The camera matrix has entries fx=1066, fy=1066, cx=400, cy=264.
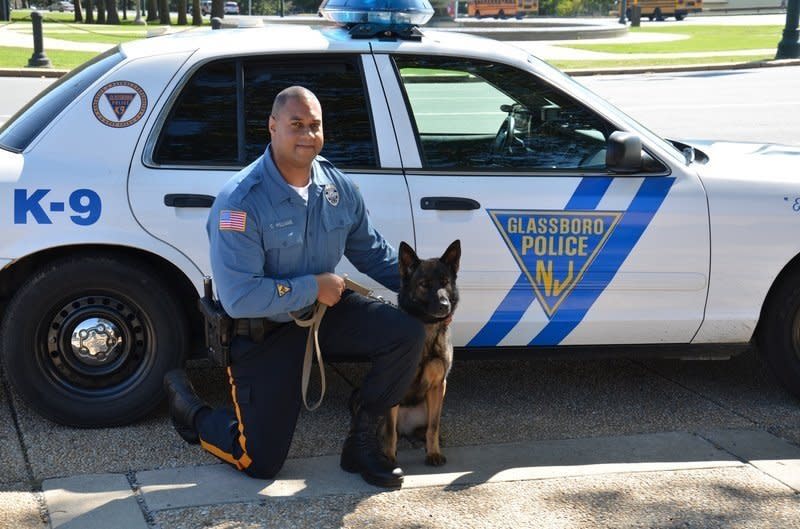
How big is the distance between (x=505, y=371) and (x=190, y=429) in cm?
182

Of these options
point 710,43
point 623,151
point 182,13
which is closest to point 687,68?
point 710,43

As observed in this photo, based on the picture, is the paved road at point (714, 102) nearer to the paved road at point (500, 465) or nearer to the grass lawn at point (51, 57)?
the paved road at point (500, 465)

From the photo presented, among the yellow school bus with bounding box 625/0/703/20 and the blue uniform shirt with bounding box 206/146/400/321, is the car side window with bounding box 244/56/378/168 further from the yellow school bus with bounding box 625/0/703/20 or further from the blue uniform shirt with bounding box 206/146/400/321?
the yellow school bus with bounding box 625/0/703/20

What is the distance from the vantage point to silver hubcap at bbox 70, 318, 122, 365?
14.5ft

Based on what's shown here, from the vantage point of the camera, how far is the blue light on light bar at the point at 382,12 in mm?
4777

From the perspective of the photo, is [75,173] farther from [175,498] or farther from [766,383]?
[766,383]

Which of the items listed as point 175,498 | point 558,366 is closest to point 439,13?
point 558,366

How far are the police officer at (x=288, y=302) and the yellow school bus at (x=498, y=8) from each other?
57.9 meters

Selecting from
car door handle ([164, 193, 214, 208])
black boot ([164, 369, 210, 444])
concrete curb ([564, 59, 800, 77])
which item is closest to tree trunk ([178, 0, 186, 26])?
concrete curb ([564, 59, 800, 77])

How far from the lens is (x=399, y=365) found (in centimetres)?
407

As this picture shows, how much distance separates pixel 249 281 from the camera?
151 inches

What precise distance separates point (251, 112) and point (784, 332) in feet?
8.35

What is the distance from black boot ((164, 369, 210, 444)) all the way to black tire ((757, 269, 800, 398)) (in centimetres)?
250

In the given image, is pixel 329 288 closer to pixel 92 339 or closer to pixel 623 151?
pixel 92 339
